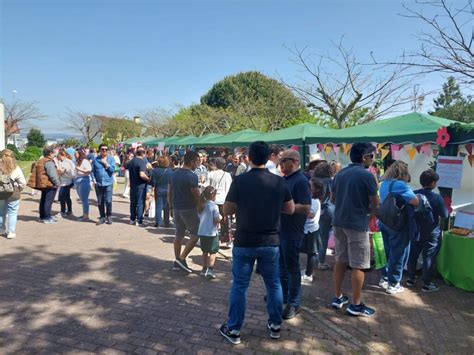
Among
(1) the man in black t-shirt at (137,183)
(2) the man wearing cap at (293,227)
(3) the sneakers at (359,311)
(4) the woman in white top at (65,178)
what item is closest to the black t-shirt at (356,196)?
(2) the man wearing cap at (293,227)

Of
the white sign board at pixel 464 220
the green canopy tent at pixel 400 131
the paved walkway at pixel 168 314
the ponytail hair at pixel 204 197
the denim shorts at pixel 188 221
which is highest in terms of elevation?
the green canopy tent at pixel 400 131

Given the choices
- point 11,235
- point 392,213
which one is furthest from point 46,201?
point 392,213

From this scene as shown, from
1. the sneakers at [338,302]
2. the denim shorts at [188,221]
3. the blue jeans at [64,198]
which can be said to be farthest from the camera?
the blue jeans at [64,198]

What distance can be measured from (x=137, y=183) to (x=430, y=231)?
584 centimetres

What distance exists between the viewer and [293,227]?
11.8 ft

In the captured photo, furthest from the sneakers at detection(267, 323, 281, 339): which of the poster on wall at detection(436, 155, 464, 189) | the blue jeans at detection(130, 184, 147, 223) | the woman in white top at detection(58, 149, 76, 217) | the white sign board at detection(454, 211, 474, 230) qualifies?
the woman in white top at detection(58, 149, 76, 217)

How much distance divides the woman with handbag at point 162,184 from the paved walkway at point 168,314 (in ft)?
7.28

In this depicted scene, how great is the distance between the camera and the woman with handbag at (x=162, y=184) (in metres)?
7.75

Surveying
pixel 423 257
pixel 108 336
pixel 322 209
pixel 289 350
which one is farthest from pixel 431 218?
pixel 108 336

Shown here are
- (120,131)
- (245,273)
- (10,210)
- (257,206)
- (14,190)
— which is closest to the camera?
(257,206)

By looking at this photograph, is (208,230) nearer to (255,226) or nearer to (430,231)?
(255,226)

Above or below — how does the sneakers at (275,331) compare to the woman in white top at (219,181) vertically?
below

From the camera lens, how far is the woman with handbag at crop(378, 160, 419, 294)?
4332 mm

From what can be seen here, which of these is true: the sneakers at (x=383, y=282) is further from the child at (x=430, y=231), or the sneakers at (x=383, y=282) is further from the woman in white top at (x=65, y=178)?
the woman in white top at (x=65, y=178)
